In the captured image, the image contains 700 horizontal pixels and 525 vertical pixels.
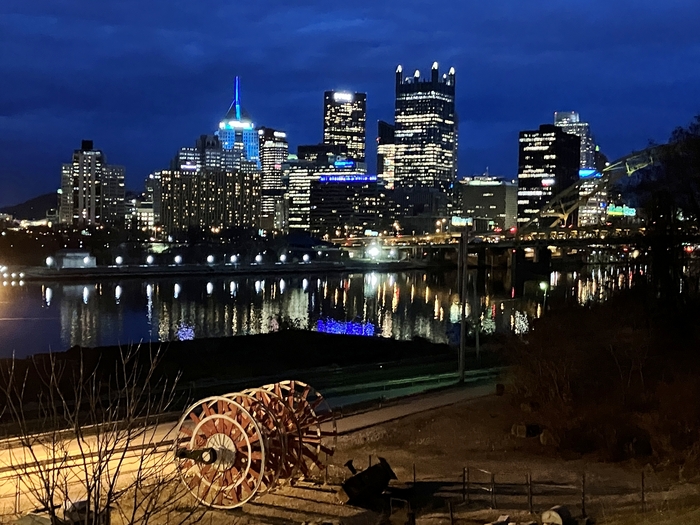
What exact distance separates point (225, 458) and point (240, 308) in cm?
5651

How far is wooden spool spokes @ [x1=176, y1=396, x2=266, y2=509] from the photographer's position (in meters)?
13.4

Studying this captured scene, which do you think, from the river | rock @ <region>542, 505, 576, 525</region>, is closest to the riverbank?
the river

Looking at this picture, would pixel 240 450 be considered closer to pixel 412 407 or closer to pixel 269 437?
pixel 269 437

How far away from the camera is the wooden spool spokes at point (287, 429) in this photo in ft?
46.9

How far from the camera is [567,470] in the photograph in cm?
1633

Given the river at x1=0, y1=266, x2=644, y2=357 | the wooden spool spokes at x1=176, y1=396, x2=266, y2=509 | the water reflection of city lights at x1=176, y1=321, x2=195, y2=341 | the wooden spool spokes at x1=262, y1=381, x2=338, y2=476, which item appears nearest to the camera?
the wooden spool spokes at x1=176, y1=396, x2=266, y2=509

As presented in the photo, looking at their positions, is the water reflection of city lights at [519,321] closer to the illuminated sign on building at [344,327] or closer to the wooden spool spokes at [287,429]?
the illuminated sign on building at [344,327]

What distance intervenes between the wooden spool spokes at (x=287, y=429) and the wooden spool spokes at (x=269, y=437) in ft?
0.22

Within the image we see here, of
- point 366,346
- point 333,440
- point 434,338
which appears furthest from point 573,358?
point 434,338

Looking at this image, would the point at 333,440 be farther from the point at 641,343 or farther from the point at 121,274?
the point at 121,274

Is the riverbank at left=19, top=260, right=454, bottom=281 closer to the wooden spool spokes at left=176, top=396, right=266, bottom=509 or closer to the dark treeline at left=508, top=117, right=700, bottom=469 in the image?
the dark treeline at left=508, top=117, right=700, bottom=469

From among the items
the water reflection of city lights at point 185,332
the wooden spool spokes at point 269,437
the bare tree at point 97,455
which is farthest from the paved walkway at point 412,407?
the water reflection of city lights at point 185,332

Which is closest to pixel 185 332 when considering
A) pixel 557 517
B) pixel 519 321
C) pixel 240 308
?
pixel 240 308

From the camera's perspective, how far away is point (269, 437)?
45.7ft
